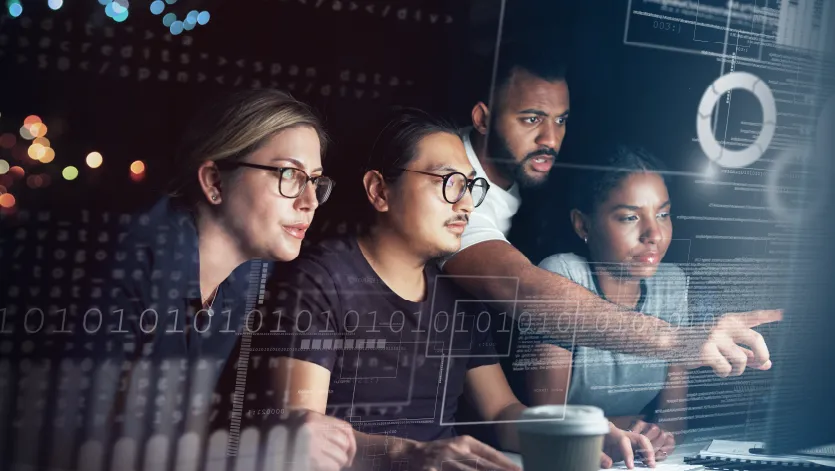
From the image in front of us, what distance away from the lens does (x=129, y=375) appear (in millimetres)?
1122

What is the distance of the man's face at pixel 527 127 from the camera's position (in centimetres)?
138

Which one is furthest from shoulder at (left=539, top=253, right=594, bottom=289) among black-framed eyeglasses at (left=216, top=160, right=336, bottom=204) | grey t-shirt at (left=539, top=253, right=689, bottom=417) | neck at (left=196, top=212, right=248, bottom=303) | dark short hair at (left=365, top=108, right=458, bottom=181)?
neck at (left=196, top=212, right=248, bottom=303)

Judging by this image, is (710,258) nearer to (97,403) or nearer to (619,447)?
(619,447)

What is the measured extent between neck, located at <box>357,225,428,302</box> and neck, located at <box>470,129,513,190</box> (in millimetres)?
172

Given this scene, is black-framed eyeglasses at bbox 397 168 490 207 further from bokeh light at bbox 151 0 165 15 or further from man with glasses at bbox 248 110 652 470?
bokeh light at bbox 151 0 165 15

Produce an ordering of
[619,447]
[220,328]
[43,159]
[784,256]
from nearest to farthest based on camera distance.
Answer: [43,159] < [220,328] < [619,447] < [784,256]

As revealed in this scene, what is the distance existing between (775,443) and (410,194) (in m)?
1.08

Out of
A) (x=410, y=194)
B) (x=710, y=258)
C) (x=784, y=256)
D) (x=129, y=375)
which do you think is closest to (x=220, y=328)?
(x=129, y=375)

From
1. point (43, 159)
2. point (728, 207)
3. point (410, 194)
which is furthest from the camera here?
point (728, 207)

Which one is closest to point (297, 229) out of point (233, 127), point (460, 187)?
point (233, 127)

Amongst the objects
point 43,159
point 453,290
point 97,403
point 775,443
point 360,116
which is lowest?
point 775,443

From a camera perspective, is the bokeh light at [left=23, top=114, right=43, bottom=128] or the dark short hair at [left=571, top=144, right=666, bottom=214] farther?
the dark short hair at [left=571, top=144, right=666, bottom=214]

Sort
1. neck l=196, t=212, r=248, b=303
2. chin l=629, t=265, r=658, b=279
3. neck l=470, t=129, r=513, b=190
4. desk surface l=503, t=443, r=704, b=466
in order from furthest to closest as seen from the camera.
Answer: desk surface l=503, t=443, r=704, b=466 < chin l=629, t=265, r=658, b=279 < neck l=470, t=129, r=513, b=190 < neck l=196, t=212, r=248, b=303

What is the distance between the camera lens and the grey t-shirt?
153cm
